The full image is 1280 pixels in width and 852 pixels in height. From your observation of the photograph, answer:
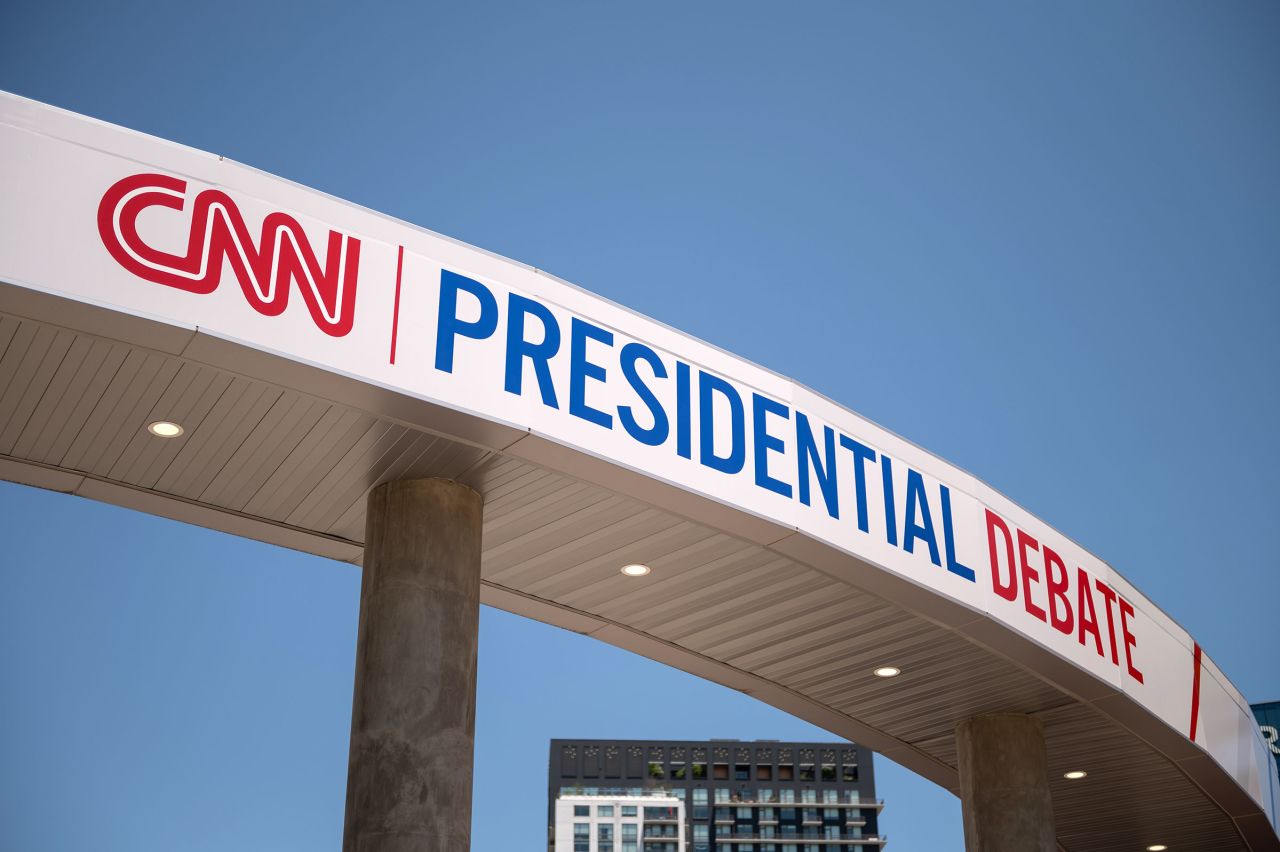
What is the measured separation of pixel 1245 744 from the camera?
21109 millimetres

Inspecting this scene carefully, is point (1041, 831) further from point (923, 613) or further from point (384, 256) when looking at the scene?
point (384, 256)

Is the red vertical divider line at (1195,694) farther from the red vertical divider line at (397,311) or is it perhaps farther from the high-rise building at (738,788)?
the high-rise building at (738,788)

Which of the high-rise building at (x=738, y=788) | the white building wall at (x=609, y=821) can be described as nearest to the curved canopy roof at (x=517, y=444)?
the white building wall at (x=609, y=821)

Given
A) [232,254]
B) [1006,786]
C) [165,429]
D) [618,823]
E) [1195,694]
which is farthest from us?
[618,823]

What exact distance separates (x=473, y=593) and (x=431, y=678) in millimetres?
930

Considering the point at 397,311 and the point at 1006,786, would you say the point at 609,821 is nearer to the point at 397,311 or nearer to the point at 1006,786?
the point at 1006,786

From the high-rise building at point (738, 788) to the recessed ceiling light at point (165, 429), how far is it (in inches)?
5733

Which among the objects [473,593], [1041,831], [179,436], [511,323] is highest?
[511,323]

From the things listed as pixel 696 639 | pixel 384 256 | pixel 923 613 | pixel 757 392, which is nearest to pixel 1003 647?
pixel 923 613

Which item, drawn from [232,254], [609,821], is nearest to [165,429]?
[232,254]

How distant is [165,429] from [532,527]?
3486 millimetres

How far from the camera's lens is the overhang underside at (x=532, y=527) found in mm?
10586

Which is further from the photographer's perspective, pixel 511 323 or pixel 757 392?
pixel 757 392

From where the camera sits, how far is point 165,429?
11273mm
